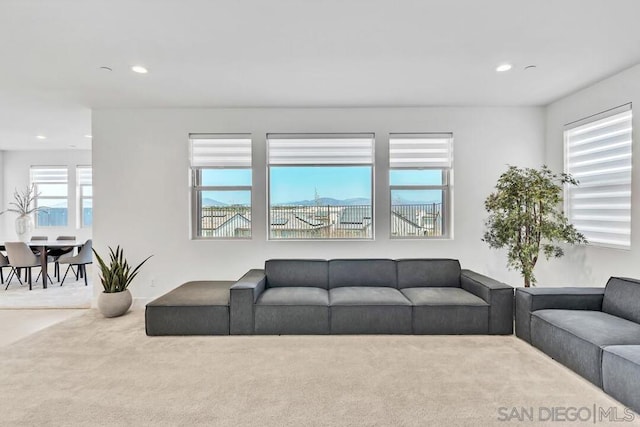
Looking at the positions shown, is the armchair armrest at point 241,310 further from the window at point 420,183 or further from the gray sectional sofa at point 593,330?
the gray sectional sofa at point 593,330

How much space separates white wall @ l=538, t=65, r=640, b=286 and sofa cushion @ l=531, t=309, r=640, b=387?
0.90m

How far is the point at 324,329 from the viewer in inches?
128

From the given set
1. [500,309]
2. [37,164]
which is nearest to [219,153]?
[500,309]

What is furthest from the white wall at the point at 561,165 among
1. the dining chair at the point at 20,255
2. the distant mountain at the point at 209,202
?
the dining chair at the point at 20,255

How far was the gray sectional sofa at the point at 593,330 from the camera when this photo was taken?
2.04 metres

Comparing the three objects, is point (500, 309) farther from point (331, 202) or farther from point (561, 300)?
point (331, 202)

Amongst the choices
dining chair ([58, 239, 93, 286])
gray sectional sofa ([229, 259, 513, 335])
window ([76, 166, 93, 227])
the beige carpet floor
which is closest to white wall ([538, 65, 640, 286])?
gray sectional sofa ([229, 259, 513, 335])

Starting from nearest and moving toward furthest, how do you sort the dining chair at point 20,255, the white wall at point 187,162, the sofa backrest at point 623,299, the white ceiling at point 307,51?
the white ceiling at point 307,51 → the sofa backrest at point 623,299 → the white wall at point 187,162 → the dining chair at point 20,255

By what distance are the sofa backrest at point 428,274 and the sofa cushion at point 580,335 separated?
1.03m

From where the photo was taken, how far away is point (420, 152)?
4453mm

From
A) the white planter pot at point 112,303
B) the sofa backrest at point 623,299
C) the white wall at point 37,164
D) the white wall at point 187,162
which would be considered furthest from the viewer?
the white wall at point 37,164

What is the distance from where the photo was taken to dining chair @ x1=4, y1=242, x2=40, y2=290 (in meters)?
5.36

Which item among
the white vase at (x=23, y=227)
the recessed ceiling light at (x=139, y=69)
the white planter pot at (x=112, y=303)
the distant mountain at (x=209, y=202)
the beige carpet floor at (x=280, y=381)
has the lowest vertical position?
the beige carpet floor at (x=280, y=381)

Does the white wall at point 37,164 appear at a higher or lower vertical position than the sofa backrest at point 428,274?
higher
